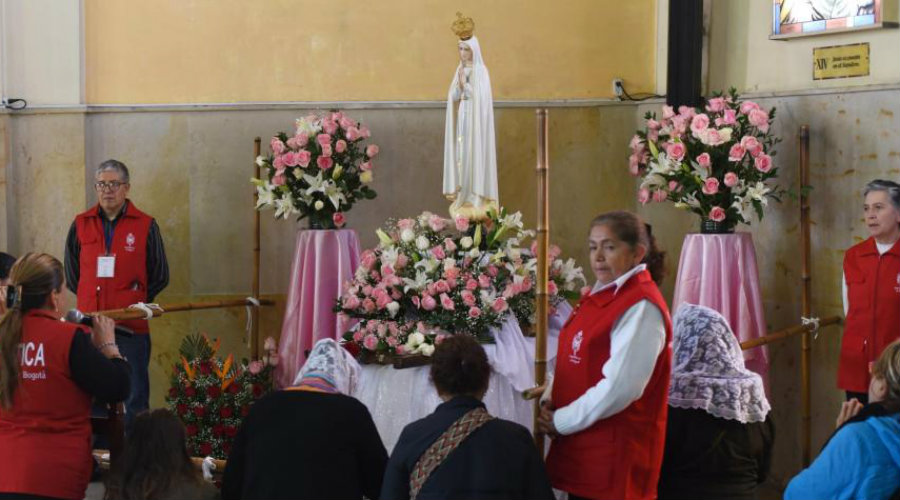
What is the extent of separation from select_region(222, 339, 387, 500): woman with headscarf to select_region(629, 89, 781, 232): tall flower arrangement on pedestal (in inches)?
136

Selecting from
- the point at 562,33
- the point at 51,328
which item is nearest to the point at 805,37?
the point at 562,33

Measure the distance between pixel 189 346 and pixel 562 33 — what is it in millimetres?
3098

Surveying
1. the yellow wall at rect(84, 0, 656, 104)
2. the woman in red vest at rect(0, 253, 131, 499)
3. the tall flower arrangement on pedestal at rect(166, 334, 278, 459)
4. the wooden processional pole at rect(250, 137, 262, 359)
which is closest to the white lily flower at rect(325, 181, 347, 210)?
the wooden processional pole at rect(250, 137, 262, 359)

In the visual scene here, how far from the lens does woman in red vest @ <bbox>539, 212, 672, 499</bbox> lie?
357cm

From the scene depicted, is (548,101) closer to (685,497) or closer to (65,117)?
(65,117)

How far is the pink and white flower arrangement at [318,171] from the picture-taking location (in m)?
7.25

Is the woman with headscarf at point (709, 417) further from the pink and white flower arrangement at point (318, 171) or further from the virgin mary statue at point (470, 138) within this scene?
the pink and white flower arrangement at point (318, 171)

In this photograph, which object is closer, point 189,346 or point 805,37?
point 805,37

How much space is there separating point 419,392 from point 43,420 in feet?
6.58

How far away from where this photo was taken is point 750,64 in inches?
281

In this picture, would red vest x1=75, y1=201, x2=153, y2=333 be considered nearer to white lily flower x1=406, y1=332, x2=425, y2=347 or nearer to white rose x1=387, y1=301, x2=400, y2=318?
white rose x1=387, y1=301, x2=400, y2=318

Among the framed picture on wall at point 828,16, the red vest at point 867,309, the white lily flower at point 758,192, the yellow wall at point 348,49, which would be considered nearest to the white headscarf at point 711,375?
the red vest at point 867,309

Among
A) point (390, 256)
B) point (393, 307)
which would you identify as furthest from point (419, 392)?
point (390, 256)

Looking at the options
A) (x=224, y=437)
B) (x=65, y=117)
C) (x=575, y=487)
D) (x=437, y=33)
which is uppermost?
(x=437, y=33)
